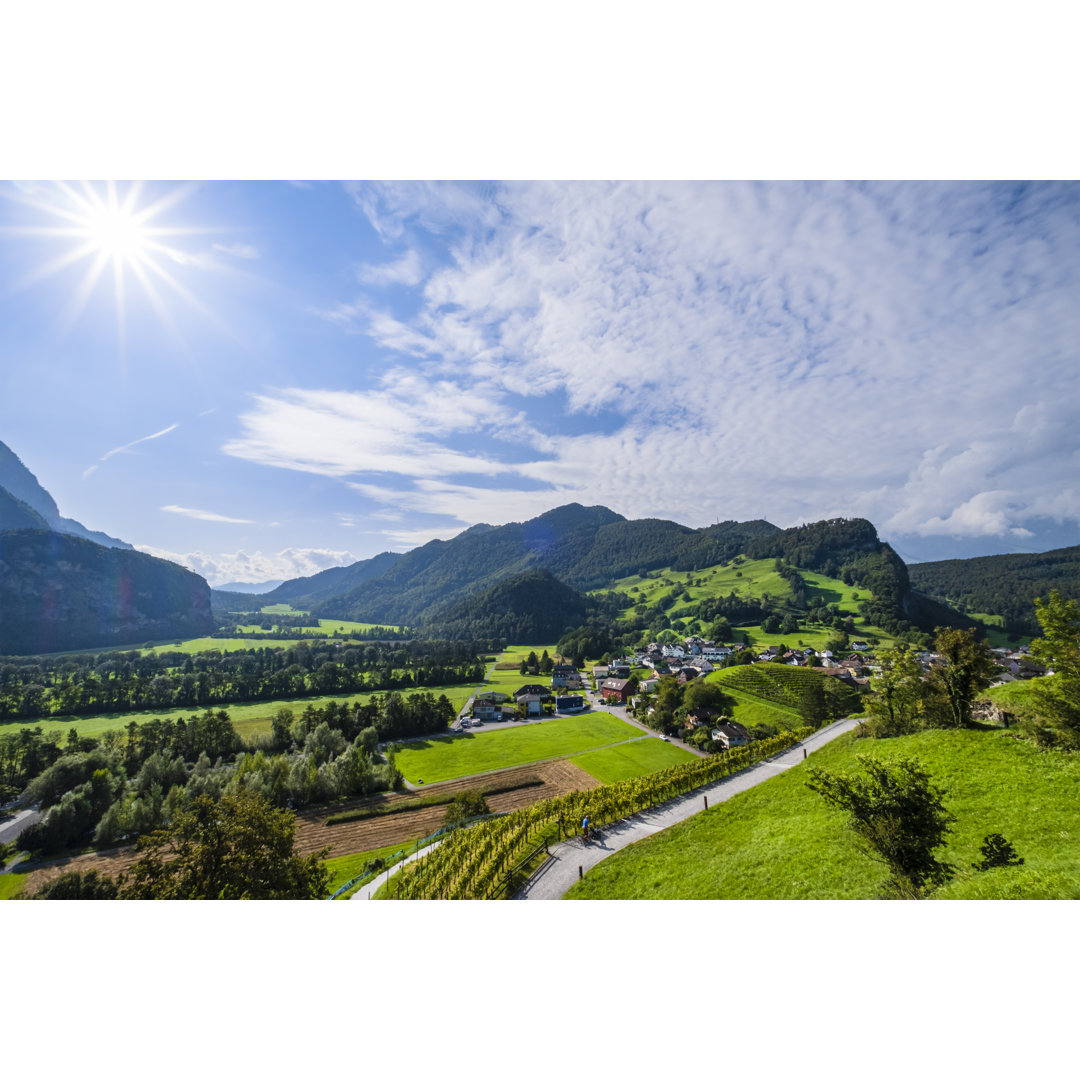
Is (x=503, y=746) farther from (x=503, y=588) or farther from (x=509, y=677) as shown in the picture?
(x=503, y=588)

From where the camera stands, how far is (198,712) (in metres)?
60.5

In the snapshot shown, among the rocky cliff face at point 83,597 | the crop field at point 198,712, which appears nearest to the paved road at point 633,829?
the crop field at point 198,712

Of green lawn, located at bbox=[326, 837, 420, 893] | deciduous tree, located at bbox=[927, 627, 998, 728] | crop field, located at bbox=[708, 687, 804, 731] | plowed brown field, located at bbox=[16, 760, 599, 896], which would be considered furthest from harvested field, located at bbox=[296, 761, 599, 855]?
deciduous tree, located at bbox=[927, 627, 998, 728]

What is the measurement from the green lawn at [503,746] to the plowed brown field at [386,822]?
2650 mm

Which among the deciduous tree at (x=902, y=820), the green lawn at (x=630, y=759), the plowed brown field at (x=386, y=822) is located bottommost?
the green lawn at (x=630, y=759)

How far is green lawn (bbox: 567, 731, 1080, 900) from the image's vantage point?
33.3 feet

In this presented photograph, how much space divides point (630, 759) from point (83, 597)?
189608 mm

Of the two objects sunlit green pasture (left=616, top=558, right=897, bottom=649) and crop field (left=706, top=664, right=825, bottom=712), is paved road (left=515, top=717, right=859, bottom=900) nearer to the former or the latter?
crop field (left=706, top=664, right=825, bottom=712)

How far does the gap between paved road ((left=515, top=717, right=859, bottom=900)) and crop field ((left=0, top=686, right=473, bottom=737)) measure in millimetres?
39423

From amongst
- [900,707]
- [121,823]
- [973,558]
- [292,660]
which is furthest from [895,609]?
[292,660]

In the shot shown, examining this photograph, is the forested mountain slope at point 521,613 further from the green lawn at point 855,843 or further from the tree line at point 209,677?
the green lawn at point 855,843

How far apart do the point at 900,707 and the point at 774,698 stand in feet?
78.2

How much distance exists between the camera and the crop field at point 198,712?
50781 mm

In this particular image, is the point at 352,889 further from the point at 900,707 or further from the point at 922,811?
the point at 900,707
